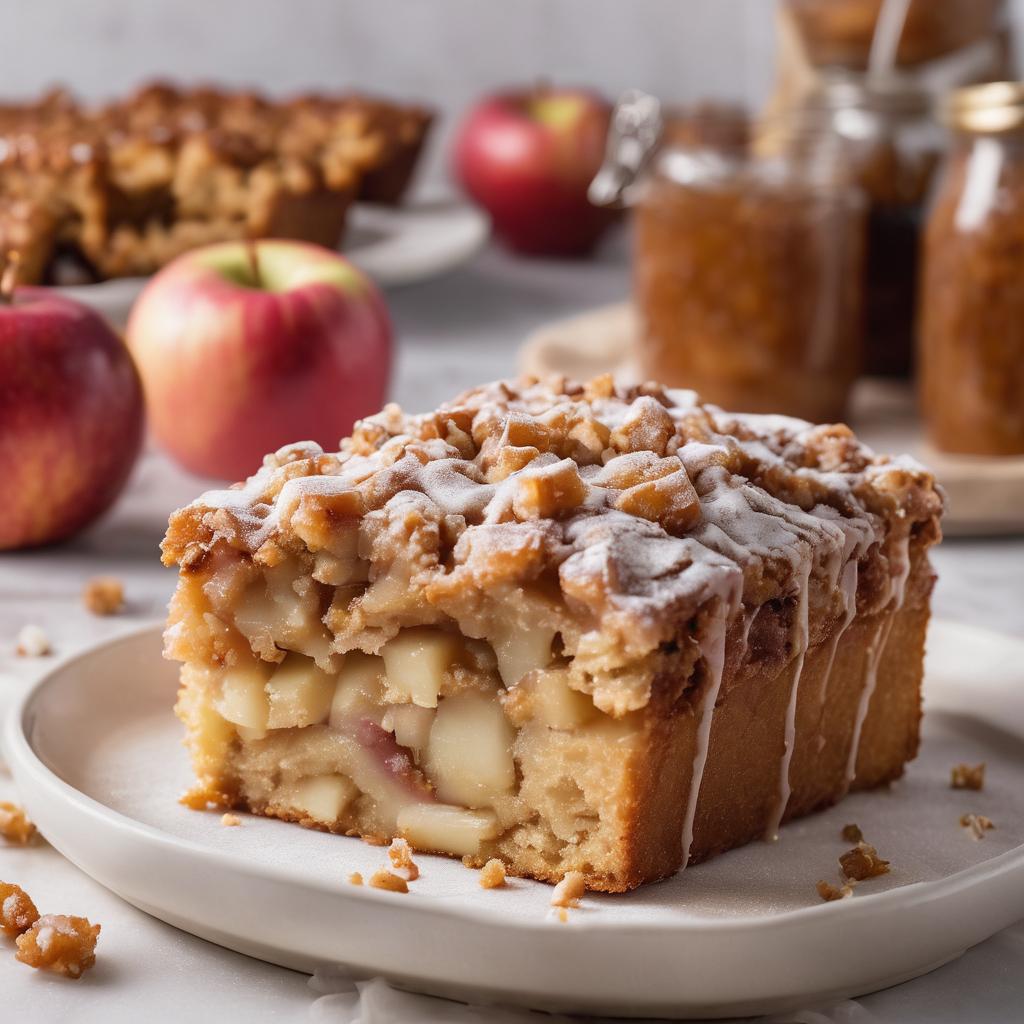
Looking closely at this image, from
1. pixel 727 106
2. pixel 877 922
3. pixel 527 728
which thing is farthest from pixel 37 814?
pixel 727 106

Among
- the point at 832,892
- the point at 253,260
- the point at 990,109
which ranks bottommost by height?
the point at 832,892

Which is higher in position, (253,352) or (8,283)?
(8,283)

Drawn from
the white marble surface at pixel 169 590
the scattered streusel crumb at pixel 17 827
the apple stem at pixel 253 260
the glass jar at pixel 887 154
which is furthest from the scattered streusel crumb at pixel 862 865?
the glass jar at pixel 887 154

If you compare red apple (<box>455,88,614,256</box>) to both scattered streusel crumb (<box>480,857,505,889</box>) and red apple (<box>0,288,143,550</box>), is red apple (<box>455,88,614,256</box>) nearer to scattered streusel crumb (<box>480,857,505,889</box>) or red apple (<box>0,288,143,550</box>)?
red apple (<box>0,288,143,550</box>)

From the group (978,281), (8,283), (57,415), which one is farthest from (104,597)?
(978,281)

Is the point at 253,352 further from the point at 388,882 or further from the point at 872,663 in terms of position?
the point at 388,882

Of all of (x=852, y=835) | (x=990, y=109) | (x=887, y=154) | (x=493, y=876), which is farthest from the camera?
(x=887, y=154)
